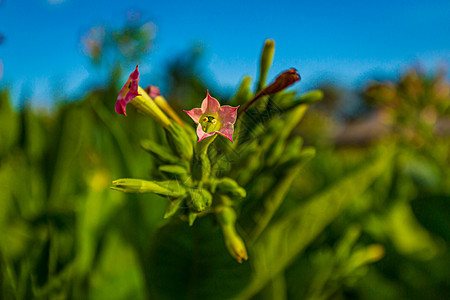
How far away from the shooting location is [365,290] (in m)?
0.65

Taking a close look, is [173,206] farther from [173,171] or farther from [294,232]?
[294,232]

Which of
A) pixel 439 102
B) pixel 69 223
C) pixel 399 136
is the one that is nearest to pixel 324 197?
pixel 69 223

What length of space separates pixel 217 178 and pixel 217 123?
2.3 inches

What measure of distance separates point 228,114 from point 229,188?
8 cm

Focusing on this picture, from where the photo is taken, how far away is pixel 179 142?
279 mm

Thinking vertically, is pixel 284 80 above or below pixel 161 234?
above

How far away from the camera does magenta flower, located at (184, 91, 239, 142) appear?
0.21 metres

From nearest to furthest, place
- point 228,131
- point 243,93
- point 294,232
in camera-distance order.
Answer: point 228,131 → point 243,93 → point 294,232

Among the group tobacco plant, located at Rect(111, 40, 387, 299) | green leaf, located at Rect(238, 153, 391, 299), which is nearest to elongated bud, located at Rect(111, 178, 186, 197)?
tobacco plant, located at Rect(111, 40, 387, 299)

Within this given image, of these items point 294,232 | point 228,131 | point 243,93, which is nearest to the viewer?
point 228,131

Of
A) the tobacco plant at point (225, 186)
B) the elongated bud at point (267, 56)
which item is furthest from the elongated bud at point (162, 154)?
the elongated bud at point (267, 56)

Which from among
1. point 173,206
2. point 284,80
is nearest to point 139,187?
point 173,206

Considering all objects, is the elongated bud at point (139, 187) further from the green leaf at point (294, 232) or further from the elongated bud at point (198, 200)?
the green leaf at point (294, 232)

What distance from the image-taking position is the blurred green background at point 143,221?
0.42 metres
